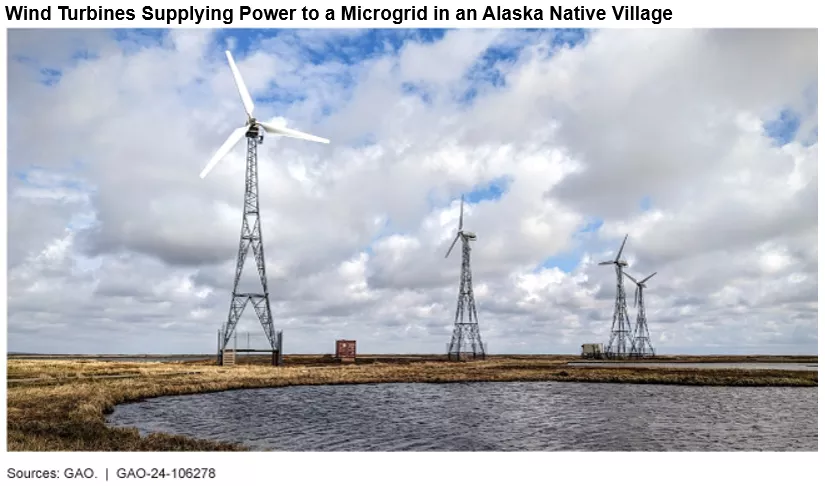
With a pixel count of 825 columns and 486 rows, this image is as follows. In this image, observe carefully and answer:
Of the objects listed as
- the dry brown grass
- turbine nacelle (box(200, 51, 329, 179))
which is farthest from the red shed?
turbine nacelle (box(200, 51, 329, 179))

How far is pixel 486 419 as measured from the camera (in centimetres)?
3366

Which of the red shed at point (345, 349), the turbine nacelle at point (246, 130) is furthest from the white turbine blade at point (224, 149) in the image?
the red shed at point (345, 349)

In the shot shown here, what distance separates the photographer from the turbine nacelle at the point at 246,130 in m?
55.0

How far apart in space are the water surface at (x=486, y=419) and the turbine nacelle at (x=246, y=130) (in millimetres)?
20813

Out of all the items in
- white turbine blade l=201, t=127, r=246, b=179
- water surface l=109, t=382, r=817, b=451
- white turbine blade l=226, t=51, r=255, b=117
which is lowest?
water surface l=109, t=382, r=817, b=451

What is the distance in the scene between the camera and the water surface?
2669cm

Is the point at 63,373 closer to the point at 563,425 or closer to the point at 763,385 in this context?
the point at 563,425

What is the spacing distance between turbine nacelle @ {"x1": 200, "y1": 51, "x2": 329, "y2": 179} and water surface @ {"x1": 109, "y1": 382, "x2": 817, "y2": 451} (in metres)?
20.8

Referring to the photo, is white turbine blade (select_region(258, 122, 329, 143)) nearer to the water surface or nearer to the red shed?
the water surface

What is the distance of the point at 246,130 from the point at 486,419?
37122 millimetres

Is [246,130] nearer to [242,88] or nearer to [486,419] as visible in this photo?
[242,88]

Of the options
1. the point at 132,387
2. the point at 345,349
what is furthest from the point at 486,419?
the point at 345,349

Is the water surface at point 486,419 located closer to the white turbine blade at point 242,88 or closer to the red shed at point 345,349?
the white turbine blade at point 242,88
